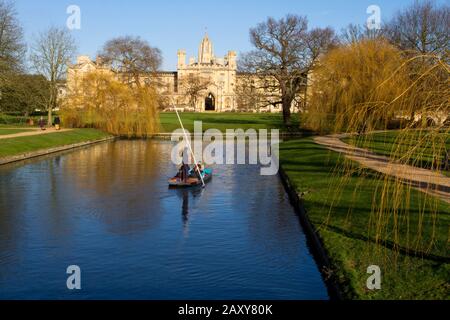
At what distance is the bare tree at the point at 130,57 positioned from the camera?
7094cm

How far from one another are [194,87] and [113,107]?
8154 cm

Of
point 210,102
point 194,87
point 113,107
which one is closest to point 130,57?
point 113,107

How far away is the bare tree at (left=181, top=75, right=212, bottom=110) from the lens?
131 meters

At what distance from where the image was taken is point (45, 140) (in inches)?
1494

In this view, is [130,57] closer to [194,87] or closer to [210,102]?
[194,87]

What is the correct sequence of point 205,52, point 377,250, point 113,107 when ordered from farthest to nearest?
point 205,52 < point 113,107 < point 377,250

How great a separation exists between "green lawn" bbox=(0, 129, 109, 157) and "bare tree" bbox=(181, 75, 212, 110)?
269ft

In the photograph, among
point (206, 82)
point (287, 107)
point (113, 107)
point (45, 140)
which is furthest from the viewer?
point (206, 82)

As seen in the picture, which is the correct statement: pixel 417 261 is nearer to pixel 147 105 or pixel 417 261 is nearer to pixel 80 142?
pixel 80 142

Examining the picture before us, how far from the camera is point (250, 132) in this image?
58.3 meters

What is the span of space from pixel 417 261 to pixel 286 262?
9.61 feet

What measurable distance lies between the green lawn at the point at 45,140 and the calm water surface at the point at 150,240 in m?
8.52

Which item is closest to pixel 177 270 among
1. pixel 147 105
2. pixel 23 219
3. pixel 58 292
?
pixel 58 292

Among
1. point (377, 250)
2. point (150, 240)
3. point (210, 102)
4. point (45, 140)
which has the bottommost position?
point (150, 240)
